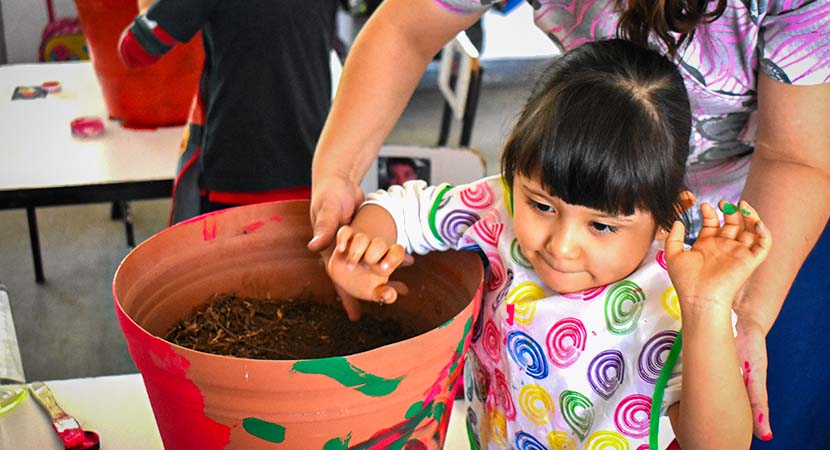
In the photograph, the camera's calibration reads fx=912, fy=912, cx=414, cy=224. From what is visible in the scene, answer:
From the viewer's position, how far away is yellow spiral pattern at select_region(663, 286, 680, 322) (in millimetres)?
904

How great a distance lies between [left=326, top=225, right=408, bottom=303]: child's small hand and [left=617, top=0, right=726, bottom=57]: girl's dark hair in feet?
1.16

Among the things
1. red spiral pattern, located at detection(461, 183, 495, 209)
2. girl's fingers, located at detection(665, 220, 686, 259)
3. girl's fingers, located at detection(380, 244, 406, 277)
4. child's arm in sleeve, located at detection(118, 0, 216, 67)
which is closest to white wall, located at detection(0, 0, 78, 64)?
child's arm in sleeve, located at detection(118, 0, 216, 67)

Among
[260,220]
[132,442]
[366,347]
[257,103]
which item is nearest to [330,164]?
[260,220]

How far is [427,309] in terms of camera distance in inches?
44.1

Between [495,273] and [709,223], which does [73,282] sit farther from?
[709,223]

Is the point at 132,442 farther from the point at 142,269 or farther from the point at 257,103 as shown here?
the point at 257,103

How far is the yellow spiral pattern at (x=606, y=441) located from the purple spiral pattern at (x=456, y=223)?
28 cm

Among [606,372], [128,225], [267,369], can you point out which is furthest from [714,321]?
[128,225]

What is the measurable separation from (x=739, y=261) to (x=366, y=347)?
445 mm

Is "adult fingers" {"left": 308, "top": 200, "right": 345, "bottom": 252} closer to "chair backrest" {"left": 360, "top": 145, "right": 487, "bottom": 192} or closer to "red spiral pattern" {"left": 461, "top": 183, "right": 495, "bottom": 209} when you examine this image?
"red spiral pattern" {"left": 461, "top": 183, "right": 495, "bottom": 209}

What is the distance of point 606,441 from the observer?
952 millimetres

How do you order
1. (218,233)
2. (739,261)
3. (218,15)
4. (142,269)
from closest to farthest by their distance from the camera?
(739,261) → (142,269) → (218,233) → (218,15)

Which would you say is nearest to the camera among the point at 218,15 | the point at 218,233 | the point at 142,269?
the point at 142,269

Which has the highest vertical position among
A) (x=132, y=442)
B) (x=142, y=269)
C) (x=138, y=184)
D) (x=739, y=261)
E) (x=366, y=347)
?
(x=739, y=261)
